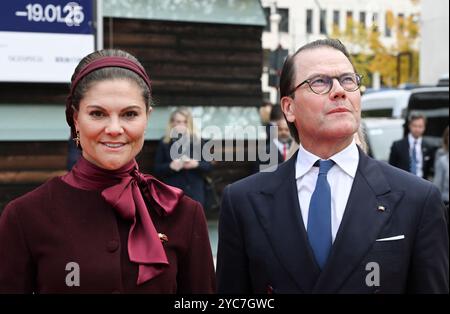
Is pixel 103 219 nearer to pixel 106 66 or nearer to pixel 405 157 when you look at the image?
pixel 106 66

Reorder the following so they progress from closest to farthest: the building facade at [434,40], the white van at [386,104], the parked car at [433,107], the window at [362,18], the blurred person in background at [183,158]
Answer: the blurred person in background at [183,158], the parked car at [433,107], the white van at [386,104], the building facade at [434,40], the window at [362,18]

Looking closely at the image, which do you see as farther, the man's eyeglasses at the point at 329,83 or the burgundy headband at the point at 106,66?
the man's eyeglasses at the point at 329,83

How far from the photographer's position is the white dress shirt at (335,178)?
293 cm

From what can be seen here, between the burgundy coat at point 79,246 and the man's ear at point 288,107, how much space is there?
1.94 ft

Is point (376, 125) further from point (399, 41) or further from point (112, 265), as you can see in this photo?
point (399, 41)

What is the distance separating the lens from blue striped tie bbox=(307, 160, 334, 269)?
285 cm

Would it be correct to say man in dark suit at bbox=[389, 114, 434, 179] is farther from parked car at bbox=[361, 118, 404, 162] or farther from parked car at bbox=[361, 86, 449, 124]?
parked car at bbox=[361, 118, 404, 162]

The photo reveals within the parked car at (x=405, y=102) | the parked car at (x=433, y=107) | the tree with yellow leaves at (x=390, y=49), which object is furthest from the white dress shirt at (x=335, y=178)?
the tree with yellow leaves at (x=390, y=49)

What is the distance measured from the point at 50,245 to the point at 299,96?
107 cm

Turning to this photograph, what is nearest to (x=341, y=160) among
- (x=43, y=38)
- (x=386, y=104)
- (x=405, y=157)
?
(x=43, y=38)

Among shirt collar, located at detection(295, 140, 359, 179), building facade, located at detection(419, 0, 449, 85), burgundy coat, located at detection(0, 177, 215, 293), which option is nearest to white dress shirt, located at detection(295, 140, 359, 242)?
shirt collar, located at detection(295, 140, 359, 179)

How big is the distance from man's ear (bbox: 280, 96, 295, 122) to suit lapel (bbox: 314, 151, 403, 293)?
36 centimetres

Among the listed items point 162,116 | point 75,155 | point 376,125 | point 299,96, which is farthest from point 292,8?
point 299,96

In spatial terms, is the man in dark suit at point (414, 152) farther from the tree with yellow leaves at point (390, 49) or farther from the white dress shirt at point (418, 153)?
the tree with yellow leaves at point (390, 49)
